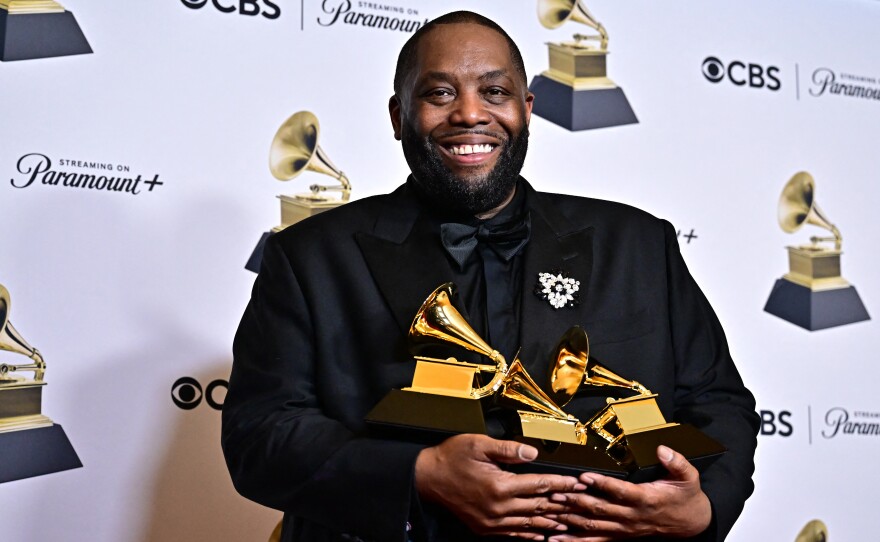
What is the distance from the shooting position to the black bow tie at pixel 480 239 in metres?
1.81

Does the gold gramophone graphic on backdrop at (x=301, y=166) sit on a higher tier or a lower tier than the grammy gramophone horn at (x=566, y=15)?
lower

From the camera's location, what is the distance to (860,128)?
11.4ft

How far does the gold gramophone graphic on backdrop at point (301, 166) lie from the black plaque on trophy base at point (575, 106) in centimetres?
67

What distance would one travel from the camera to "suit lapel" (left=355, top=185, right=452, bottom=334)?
69.0 inches

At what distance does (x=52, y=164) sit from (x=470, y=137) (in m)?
1.24

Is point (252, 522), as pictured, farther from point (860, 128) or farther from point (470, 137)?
point (860, 128)

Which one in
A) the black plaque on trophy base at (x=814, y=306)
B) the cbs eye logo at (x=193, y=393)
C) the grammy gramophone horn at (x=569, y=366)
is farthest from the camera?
the black plaque on trophy base at (x=814, y=306)

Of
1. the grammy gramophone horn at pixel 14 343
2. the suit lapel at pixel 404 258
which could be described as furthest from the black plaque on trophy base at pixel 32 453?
the suit lapel at pixel 404 258

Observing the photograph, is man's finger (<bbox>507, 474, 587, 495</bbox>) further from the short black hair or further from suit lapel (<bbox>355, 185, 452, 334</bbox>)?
the short black hair

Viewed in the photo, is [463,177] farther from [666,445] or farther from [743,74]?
[743,74]

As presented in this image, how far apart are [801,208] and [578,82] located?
84 cm

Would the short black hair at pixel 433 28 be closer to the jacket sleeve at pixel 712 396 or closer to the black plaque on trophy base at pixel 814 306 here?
the jacket sleeve at pixel 712 396

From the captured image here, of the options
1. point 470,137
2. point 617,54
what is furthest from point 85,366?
point 617,54

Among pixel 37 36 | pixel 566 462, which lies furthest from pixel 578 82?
pixel 566 462
